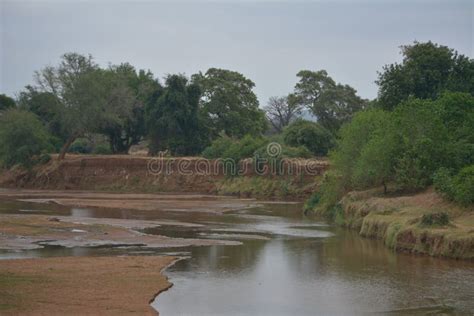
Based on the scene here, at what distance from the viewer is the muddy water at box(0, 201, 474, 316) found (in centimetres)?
2414

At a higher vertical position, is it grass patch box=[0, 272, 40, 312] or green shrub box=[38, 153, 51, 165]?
green shrub box=[38, 153, 51, 165]

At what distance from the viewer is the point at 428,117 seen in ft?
159

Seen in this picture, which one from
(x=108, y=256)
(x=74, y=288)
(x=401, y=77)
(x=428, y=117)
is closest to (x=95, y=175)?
(x=401, y=77)

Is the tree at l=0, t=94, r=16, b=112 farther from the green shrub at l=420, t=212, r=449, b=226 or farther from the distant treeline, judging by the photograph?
the green shrub at l=420, t=212, r=449, b=226

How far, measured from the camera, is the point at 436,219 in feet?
120

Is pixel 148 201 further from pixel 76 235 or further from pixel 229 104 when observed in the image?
pixel 229 104

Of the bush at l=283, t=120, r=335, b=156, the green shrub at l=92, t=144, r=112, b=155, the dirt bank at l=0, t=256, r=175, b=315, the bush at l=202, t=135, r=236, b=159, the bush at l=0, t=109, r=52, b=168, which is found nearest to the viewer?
the dirt bank at l=0, t=256, r=175, b=315

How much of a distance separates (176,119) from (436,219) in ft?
204

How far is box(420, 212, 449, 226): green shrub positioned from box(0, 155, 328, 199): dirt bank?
4928 centimetres

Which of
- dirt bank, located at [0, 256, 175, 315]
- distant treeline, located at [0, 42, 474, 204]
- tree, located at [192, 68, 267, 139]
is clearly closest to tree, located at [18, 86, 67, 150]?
distant treeline, located at [0, 42, 474, 204]

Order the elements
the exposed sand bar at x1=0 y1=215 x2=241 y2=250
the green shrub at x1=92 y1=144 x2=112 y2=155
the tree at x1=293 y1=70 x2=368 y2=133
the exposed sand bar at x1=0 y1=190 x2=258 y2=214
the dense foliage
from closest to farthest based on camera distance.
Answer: the exposed sand bar at x1=0 y1=215 x2=241 y2=250, the dense foliage, the exposed sand bar at x1=0 y1=190 x2=258 y2=214, the green shrub at x1=92 y1=144 x2=112 y2=155, the tree at x1=293 y1=70 x2=368 y2=133

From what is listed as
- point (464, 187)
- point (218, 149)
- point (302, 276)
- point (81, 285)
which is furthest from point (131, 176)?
point (81, 285)

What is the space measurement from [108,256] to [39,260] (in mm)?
3470

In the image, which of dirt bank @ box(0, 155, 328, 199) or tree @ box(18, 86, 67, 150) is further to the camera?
tree @ box(18, 86, 67, 150)
